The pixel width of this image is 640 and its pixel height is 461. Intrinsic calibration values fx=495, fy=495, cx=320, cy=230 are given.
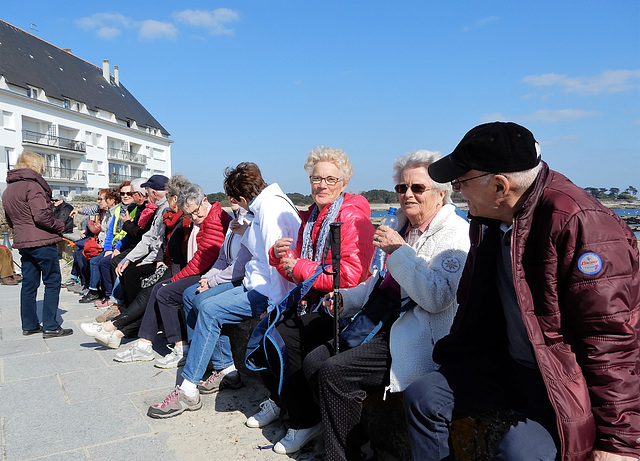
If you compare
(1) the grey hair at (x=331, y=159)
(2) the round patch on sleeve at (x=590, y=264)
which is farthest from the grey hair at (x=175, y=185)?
(2) the round patch on sleeve at (x=590, y=264)

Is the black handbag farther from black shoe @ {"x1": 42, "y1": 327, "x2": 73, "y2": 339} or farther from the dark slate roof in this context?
the dark slate roof

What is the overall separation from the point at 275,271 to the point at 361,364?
1.46 meters

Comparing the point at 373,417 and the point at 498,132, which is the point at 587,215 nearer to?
the point at 498,132

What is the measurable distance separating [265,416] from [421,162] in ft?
6.64

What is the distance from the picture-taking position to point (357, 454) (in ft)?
8.89

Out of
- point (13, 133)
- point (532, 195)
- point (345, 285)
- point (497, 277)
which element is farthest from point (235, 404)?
point (13, 133)

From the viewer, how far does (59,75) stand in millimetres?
53000

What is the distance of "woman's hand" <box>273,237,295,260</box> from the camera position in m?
3.56

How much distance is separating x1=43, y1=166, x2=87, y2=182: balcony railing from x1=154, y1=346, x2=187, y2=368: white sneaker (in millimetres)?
48437

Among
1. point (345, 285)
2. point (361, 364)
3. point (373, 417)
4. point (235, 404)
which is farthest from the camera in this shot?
point (235, 404)

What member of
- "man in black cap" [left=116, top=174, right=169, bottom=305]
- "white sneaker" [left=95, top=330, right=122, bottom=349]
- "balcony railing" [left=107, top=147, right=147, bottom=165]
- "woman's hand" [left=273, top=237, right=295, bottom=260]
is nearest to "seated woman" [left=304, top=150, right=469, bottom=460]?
"woman's hand" [left=273, top=237, right=295, bottom=260]

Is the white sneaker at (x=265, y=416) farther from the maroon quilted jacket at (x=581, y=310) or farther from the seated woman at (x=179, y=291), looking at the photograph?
the maroon quilted jacket at (x=581, y=310)

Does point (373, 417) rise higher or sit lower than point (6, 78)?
lower

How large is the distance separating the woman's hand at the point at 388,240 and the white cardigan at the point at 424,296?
0.26 ft
